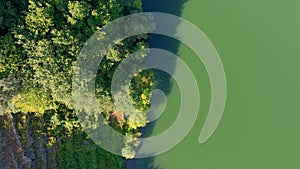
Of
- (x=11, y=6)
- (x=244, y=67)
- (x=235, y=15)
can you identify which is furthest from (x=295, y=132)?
(x=11, y=6)

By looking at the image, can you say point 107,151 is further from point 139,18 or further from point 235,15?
point 235,15

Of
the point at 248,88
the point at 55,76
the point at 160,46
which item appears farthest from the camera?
the point at 160,46

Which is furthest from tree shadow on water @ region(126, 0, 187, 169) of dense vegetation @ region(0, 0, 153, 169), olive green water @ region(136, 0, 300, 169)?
dense vegetation @ region(0, 0, 153, 169)

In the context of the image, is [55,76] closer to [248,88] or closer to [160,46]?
[160,46]

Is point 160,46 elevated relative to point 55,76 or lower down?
elevated

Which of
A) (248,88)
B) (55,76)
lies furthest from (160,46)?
(55,76)

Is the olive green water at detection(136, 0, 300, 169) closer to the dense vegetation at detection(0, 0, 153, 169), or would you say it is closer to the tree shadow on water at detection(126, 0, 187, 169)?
the tree shadow on water at detection(126, 0, 187, 169)

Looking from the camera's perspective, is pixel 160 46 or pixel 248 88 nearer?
pixel 248 88
